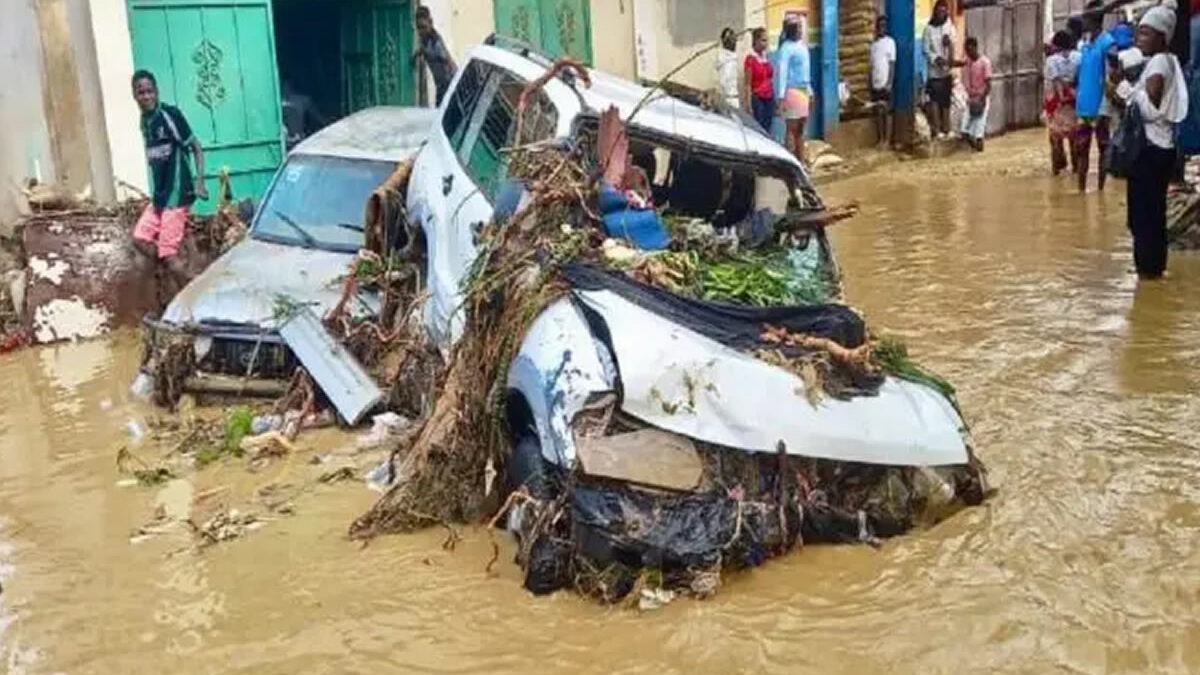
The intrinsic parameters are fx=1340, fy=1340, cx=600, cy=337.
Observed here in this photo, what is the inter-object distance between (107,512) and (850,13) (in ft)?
51.4

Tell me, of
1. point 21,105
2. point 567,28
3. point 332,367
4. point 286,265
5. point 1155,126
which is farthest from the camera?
point 567,28

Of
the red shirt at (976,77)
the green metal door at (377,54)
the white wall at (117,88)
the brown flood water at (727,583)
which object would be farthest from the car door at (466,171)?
the red shirt at (976,77)

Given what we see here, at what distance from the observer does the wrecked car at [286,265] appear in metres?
7.86

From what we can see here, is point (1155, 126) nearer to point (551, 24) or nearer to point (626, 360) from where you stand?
point (626, 360)

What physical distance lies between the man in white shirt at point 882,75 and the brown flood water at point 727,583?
11657 mm

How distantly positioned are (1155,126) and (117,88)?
8.34 metres

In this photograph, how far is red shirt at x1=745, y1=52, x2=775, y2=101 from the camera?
16.3 meters

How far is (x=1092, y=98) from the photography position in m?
14.4

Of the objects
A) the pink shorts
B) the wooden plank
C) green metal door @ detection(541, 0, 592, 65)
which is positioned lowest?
the wooden plank

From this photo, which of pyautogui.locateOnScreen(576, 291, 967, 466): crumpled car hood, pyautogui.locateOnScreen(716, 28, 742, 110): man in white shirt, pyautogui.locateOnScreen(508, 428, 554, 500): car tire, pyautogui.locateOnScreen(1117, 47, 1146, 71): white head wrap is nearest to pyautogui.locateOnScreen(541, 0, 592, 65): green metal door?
pyautogui.locateOnScreen(716, 28, 742, 110): man in white shirt

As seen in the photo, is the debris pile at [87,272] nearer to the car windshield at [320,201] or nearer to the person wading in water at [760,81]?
the car windshield at [320,201]

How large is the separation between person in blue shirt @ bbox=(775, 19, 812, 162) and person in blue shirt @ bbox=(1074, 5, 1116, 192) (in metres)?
3.23

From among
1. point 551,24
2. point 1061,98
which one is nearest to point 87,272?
point 551,24

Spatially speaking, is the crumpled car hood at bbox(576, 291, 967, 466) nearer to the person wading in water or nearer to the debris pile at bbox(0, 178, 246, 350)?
the debris pile at bbox(0, 178, 246, 350)
